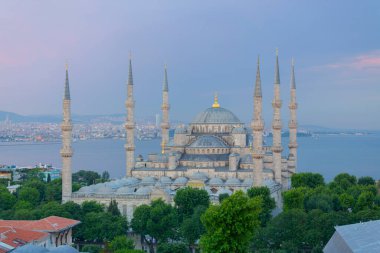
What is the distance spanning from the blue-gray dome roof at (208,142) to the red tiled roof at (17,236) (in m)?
18.4

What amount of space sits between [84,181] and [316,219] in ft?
121

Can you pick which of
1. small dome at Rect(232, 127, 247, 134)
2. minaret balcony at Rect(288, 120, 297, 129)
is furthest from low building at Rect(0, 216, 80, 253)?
minaret balcony at Rect(288, 120, 297, 129)

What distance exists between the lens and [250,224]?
69.5 feet

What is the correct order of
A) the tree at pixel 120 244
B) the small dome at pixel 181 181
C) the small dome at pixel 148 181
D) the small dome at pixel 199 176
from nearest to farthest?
the tree at pixel 120 244, the small dome at pixel 199 176, the small dome at pixel 181 181, the small dome at pixel 148 181

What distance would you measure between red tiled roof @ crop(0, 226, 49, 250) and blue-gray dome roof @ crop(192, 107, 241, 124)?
72.4 ft

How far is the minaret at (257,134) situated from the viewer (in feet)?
119

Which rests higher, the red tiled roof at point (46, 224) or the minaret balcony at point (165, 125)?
the minaret balcony at point (165, 125)

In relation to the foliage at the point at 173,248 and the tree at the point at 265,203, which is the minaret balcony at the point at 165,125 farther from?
the foliage at the point at 173,248

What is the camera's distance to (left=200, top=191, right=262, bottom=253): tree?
68.3 ft

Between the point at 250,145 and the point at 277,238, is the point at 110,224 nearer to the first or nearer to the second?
the point at 277,238

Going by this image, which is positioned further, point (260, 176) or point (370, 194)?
point (260, 176)

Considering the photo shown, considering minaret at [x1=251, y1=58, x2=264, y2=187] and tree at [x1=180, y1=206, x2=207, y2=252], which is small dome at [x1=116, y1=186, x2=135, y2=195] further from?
tree at [x1=180, y1=206, x2=207, y2=252]

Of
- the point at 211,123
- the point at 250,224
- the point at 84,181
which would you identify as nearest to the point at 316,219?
the point at 250,224

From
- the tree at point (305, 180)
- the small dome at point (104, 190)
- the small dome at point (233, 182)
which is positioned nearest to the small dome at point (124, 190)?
the small dome at point (104, 190)
